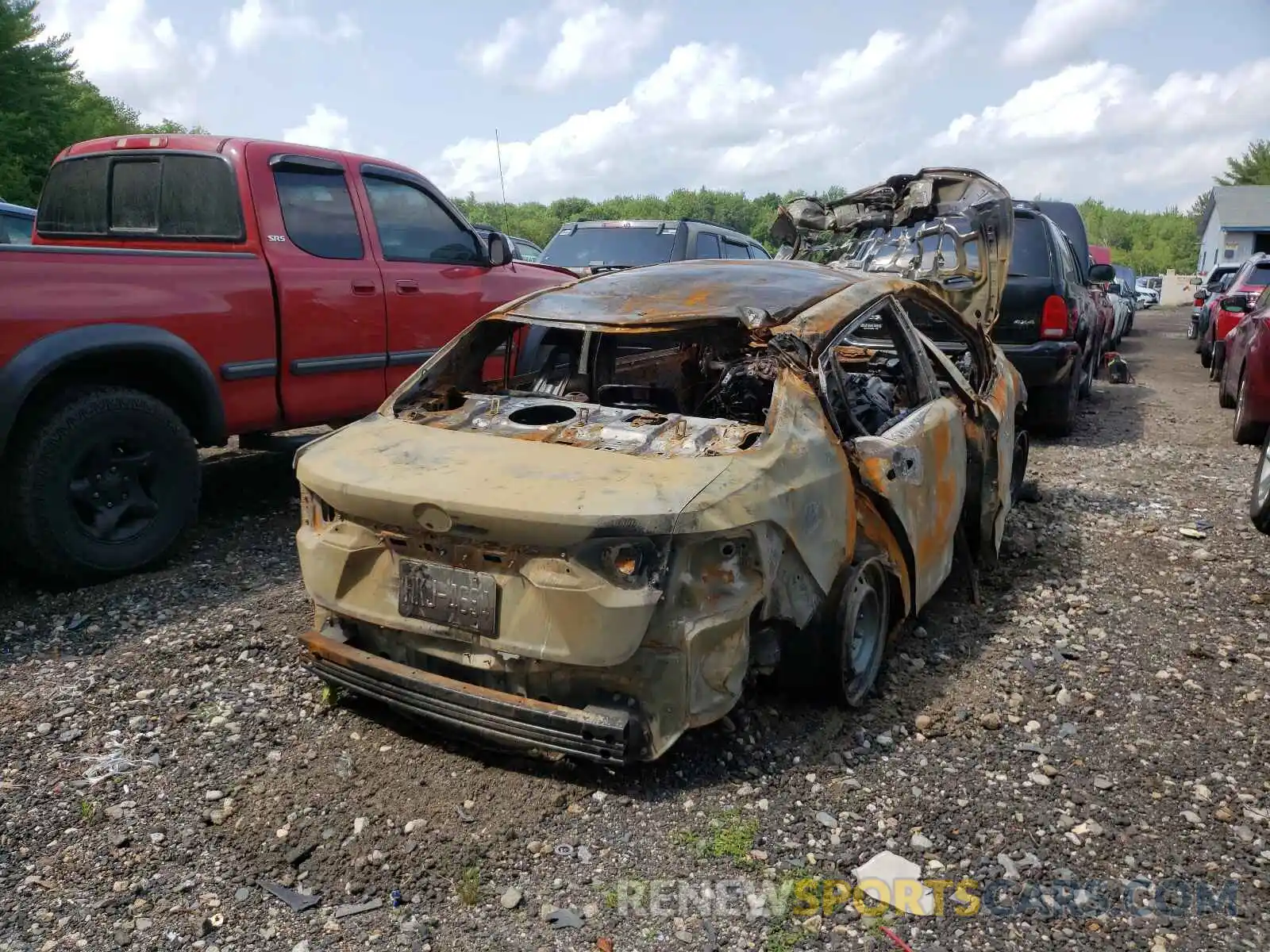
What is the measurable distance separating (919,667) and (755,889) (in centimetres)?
159

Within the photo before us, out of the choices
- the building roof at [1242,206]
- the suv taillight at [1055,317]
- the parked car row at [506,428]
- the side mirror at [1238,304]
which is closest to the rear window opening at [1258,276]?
the side mirror at [1238,304]

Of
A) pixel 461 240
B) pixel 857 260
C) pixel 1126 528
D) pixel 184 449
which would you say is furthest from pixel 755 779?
pixel 857 260

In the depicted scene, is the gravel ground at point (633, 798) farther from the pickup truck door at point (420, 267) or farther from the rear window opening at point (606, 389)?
the pickup truck door at point (420, 267)

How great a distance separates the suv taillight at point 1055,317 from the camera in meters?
7.63

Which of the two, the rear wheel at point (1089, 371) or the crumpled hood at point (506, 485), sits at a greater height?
the crumpled hood at point (506, 485)

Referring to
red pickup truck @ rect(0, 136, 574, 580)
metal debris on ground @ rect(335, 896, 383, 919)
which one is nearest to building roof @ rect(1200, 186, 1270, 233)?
Answer: red pickup truck @ rect(0, 136, 574, 580)

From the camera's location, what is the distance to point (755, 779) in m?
3.03

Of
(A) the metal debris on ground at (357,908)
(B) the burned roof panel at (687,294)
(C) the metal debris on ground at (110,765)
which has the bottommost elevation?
(A) the metal debris on ground at (357,908)

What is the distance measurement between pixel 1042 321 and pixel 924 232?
53.4 inches

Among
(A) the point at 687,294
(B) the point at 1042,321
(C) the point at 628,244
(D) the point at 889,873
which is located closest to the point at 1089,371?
(B) the point at 1042,321

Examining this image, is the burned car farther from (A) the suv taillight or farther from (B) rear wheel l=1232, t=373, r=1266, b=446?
(B) rear wheel l=1232, t=373, r=1266, b=446

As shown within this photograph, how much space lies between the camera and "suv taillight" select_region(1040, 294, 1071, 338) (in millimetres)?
7629

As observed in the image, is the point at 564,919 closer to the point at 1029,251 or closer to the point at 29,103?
the point at 1029,251

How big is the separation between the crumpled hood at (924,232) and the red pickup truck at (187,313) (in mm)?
3004
